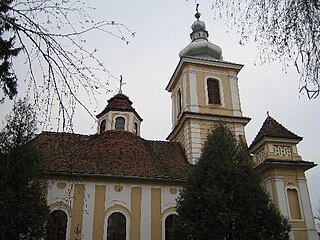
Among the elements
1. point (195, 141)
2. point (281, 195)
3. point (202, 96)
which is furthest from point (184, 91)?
point (281, 195)

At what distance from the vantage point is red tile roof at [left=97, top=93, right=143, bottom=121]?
25875mm

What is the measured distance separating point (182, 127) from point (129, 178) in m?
6.91

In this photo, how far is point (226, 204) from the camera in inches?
565

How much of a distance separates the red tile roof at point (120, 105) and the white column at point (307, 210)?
12109 mm

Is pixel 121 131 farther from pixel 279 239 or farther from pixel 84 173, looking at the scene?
pixel 279 239

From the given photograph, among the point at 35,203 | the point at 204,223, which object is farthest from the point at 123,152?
the point at 204,223

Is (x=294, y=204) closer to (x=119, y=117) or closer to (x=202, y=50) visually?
(x=119, y=117)

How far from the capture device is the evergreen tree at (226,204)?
45.5 feet

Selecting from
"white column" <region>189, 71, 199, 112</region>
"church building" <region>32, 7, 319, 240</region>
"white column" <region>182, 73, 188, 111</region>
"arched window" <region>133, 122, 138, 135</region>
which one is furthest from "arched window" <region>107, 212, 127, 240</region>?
"white column" <region>182, 73, 188, 111</region>

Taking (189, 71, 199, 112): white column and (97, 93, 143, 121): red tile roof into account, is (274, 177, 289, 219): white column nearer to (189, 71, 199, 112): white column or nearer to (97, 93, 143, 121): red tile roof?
(189, 71, 199, 112): white column

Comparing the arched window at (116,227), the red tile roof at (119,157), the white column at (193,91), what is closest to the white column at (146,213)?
the red tile roof at (119,157)

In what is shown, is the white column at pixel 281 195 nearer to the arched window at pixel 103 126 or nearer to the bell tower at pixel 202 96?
the bell tower at pixel 202 96

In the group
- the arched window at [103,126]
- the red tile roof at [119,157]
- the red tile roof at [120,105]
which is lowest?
the red tile roof at [119,157]

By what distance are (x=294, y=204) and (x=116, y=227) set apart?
953 centimetres
